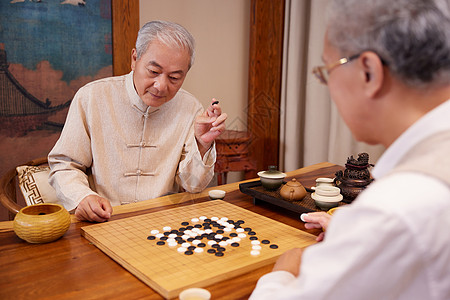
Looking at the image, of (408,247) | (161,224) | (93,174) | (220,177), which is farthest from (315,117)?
(408,247)

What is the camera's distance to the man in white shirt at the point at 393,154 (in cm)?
68

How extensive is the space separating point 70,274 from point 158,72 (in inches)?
50.4

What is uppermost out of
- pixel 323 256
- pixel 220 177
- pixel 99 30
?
pixel 99 30

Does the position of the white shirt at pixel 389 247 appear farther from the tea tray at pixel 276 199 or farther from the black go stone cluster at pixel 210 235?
the tea tray at pixel 276 199

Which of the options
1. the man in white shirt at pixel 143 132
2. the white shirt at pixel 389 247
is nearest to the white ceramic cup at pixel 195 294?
the white shirt at pixel 389 247

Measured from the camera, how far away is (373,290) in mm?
731

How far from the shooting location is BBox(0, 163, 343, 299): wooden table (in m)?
1.18

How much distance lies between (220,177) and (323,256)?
3393mm

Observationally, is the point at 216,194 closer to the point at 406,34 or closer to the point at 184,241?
the point at 184,241

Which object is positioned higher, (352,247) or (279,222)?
(352,247)

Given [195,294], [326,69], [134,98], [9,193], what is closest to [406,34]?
[326,69]

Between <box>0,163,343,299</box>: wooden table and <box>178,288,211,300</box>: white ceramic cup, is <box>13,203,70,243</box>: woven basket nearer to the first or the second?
<box>0,163,343,299</box>: wooden table

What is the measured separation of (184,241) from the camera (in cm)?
152

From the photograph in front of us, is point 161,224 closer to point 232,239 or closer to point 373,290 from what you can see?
point 232,239
